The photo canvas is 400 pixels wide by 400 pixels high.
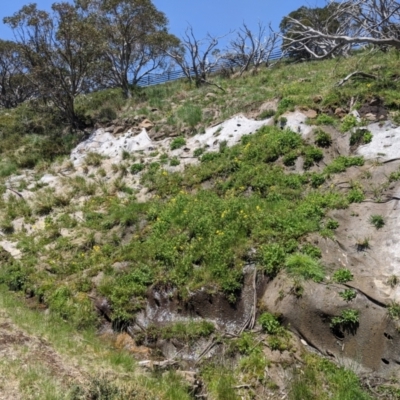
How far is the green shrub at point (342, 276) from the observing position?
23.4ft

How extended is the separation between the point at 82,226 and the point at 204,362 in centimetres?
552

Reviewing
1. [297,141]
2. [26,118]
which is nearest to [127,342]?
[297,141]

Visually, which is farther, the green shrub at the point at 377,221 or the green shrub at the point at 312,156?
the green shrub at the point at 312,156

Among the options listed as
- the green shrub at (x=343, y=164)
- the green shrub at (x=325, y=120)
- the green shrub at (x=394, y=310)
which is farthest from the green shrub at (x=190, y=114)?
the green shrub at (x=394, y=310)

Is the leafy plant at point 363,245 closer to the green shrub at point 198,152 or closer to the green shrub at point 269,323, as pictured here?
the green shrub at point 269,323

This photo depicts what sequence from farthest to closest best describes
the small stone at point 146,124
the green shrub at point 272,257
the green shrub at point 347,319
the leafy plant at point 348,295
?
the small stone at point 146,124 → the green shrub at point 272,257 → the leafy plant at point 348,295 → the green shrub at point 347,319

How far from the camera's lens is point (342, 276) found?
7.16 metres

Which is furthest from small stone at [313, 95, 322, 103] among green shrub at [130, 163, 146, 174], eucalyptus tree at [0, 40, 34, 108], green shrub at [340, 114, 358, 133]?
eucalyptus tree at [0, 40, 34, 108]

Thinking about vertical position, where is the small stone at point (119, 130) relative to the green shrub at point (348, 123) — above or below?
above

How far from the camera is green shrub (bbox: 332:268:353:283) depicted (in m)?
7.13

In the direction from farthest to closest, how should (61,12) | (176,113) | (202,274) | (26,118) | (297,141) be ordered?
(26,118) < (61,12) < (176,113) < (297,141) < (202,274)

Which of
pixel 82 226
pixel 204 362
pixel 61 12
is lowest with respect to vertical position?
pixel 204 362

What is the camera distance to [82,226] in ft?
36.7

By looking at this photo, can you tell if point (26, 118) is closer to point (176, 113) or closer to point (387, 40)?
point (176, 113)
